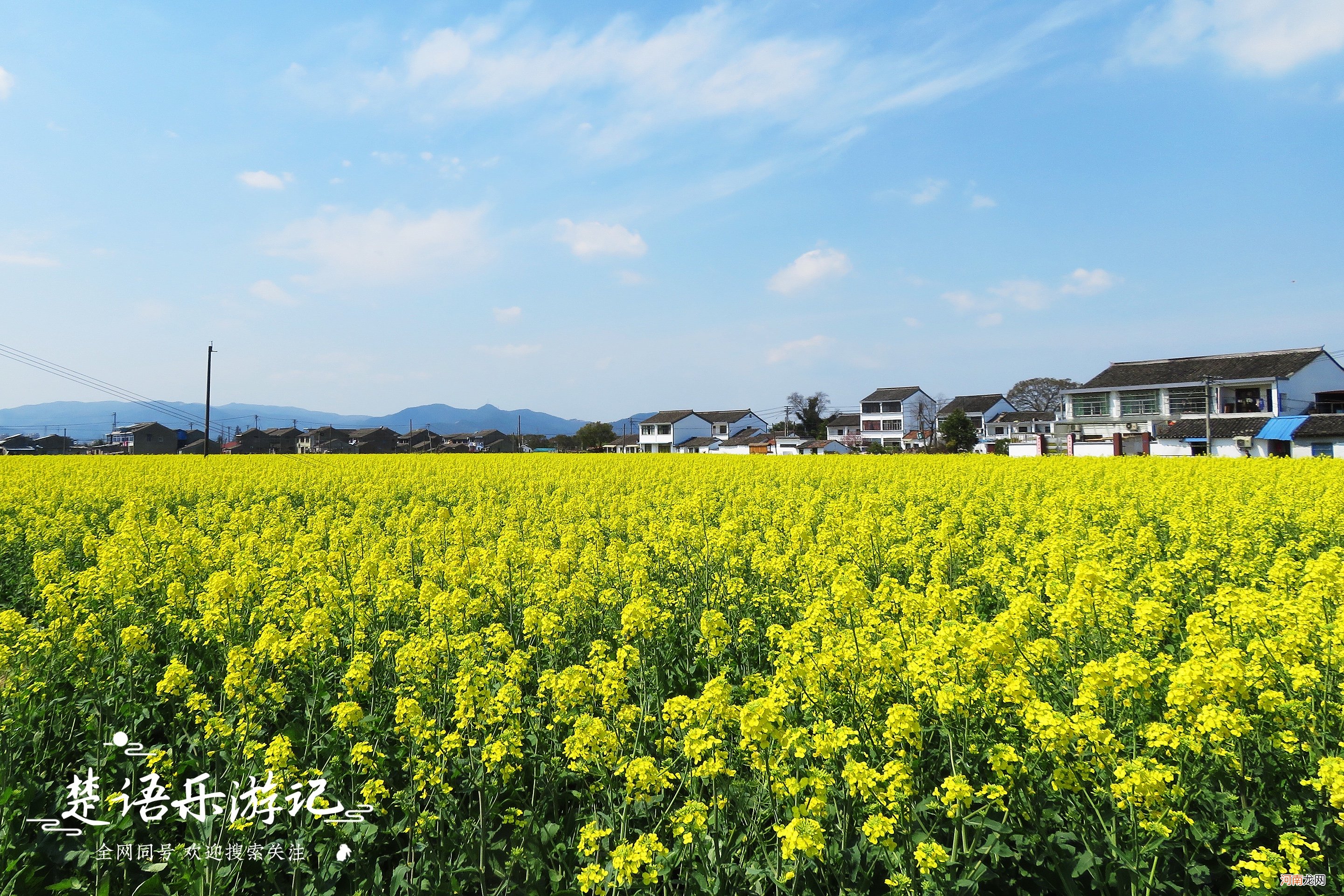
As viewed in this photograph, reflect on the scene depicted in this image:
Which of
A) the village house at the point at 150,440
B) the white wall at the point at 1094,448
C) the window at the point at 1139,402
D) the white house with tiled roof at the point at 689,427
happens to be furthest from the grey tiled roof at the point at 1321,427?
the village house at the point at 150,440

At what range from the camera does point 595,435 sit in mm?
92125

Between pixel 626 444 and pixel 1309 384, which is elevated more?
pixel 1309 384

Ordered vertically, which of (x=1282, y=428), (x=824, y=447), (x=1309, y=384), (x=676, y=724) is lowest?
→ (x=676, y=724)

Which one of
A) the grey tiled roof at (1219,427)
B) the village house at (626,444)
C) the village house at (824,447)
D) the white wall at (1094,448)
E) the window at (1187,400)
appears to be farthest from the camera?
the village house at (626,444)

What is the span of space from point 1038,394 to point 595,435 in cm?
7766

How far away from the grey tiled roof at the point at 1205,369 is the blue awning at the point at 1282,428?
27.5 feet

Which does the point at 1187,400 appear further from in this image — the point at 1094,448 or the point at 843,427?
the point at 843,427

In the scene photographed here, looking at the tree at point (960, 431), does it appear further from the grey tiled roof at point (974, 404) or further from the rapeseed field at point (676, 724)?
the rapeseed field at point (676, 724)

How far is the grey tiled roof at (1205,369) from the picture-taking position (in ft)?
175

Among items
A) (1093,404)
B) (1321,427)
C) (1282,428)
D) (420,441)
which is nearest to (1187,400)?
(1093,404)

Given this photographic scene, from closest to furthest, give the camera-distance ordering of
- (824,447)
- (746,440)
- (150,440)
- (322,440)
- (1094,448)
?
1. (1094,448)
2. (150,440)
3. (824,447)
4. (746,440)
5. (322,440)

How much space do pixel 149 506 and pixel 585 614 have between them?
12.9m

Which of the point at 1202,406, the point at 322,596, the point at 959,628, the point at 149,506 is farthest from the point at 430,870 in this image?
the point at 1202,406

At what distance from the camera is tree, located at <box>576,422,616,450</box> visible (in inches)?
3568
